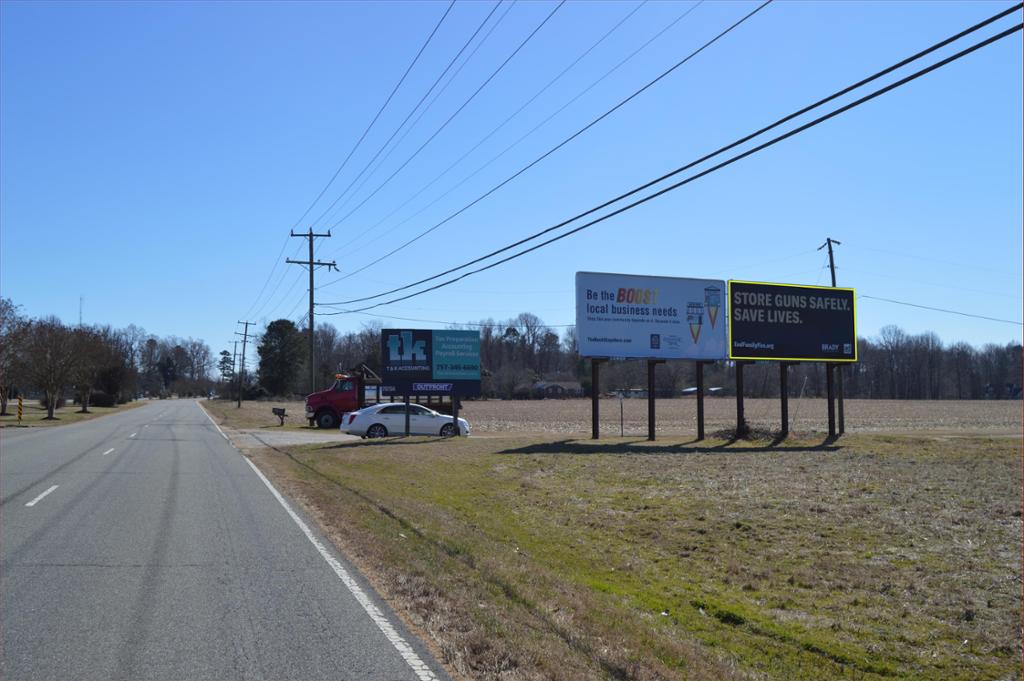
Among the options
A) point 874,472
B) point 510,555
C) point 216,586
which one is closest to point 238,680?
point 216,586

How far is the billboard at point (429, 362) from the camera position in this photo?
105ft

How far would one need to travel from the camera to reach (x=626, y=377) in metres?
120

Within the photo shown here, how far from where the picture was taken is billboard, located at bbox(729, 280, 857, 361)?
33688mm

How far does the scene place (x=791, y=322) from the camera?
113 feet

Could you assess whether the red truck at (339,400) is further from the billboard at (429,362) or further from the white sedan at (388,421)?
the billboard at (429,362)

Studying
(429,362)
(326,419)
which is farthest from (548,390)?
(429,362)

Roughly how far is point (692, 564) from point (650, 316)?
2228 centimetres

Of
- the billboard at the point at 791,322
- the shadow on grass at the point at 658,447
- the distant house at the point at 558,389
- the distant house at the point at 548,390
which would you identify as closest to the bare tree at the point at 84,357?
the shadow on grass at the point at 658,447

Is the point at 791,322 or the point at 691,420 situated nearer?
the point at 791,322

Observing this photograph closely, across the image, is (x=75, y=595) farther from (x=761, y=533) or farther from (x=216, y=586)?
(x=761, y=533)

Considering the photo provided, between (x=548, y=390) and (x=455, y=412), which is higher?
(x=455, y=412)

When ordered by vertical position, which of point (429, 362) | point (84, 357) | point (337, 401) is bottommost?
point (337, 401)

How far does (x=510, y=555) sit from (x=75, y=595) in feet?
16.8

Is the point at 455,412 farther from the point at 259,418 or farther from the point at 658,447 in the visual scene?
the point at 259,418
